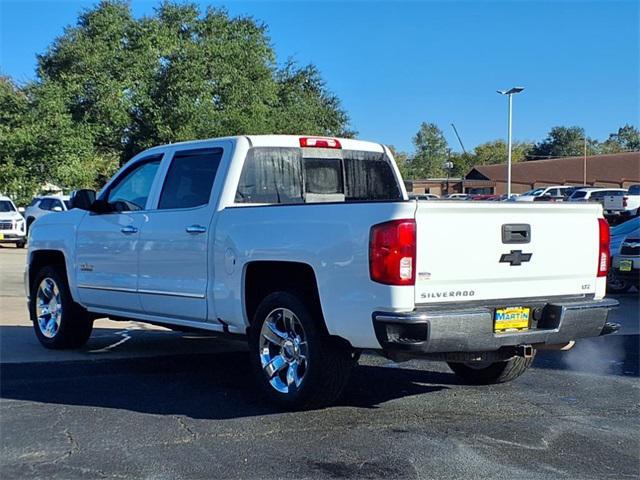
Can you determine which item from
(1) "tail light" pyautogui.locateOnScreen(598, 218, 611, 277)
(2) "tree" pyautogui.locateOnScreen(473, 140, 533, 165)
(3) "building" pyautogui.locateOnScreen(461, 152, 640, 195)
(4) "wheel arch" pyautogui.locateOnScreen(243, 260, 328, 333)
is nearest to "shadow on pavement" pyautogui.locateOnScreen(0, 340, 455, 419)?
(4) "wheel arch" pyautogui.locateOnScreen(243, 260, 328, 333)

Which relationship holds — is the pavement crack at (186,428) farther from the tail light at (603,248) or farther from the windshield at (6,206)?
the windshield at (6,206)

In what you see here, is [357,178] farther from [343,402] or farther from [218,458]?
[218,458]

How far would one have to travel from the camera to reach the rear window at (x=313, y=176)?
660 cm

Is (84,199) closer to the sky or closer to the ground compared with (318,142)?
closer to the ground

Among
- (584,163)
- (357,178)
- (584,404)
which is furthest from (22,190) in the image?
(584,163)

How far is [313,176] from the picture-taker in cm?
703

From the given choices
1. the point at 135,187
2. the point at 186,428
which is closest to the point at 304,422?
the point at 186,428

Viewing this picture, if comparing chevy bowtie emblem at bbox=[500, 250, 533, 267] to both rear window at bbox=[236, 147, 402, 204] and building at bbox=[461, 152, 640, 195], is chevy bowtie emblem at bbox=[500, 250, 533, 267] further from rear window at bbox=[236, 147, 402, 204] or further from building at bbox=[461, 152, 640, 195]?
building at bbox=[461, 152, 640, 195]

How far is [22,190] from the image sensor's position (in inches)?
1245

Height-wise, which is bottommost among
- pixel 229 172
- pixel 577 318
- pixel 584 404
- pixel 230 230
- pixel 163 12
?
pixel 584 404

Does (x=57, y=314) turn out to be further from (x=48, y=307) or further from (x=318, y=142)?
(x=318, y=142)

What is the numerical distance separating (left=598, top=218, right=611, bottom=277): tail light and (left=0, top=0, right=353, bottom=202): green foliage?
1100 inches

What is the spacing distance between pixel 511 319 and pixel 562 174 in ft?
245

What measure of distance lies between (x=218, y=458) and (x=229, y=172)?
256 cm
